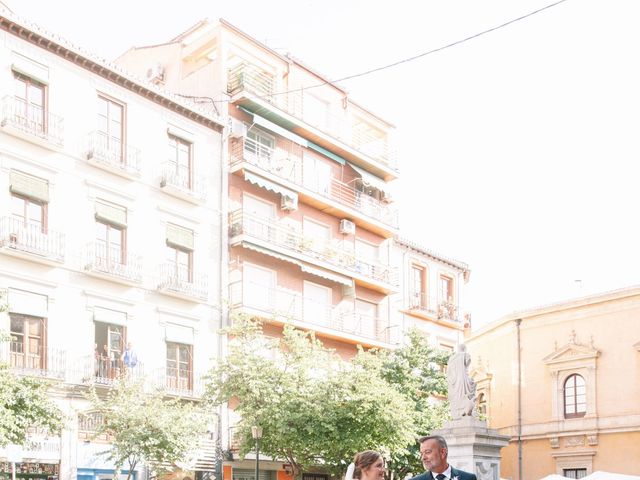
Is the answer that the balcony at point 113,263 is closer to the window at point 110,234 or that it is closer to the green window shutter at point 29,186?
the window at point 110,234

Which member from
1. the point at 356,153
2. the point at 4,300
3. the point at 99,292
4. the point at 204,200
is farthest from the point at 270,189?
the point at 4,300

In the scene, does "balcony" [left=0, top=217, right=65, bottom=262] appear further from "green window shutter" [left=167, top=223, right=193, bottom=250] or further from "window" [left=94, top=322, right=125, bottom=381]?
"green window shutter" [left=167, top=223, right=193, bottom=250]

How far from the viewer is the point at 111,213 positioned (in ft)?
90.5

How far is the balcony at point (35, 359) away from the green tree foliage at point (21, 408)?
3702mm

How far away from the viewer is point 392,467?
29594 mm

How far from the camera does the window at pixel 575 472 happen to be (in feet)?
124

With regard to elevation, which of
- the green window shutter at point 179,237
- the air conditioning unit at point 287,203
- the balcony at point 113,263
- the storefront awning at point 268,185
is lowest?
the balcony at point 113,263

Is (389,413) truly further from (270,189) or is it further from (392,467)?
(270,189)

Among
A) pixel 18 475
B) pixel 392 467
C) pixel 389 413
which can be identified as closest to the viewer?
pixel 18 475

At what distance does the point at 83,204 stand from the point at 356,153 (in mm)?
12251

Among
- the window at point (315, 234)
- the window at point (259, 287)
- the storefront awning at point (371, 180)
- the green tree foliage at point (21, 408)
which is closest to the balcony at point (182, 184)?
the window at point (259, 287)

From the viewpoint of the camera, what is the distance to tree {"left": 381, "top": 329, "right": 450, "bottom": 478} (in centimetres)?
3008

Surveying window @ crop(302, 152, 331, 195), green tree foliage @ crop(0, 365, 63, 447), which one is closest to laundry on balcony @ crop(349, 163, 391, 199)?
window @ crop(302, 152, 331, 195)

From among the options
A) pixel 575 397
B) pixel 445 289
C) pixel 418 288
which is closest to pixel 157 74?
pixel 418 288
